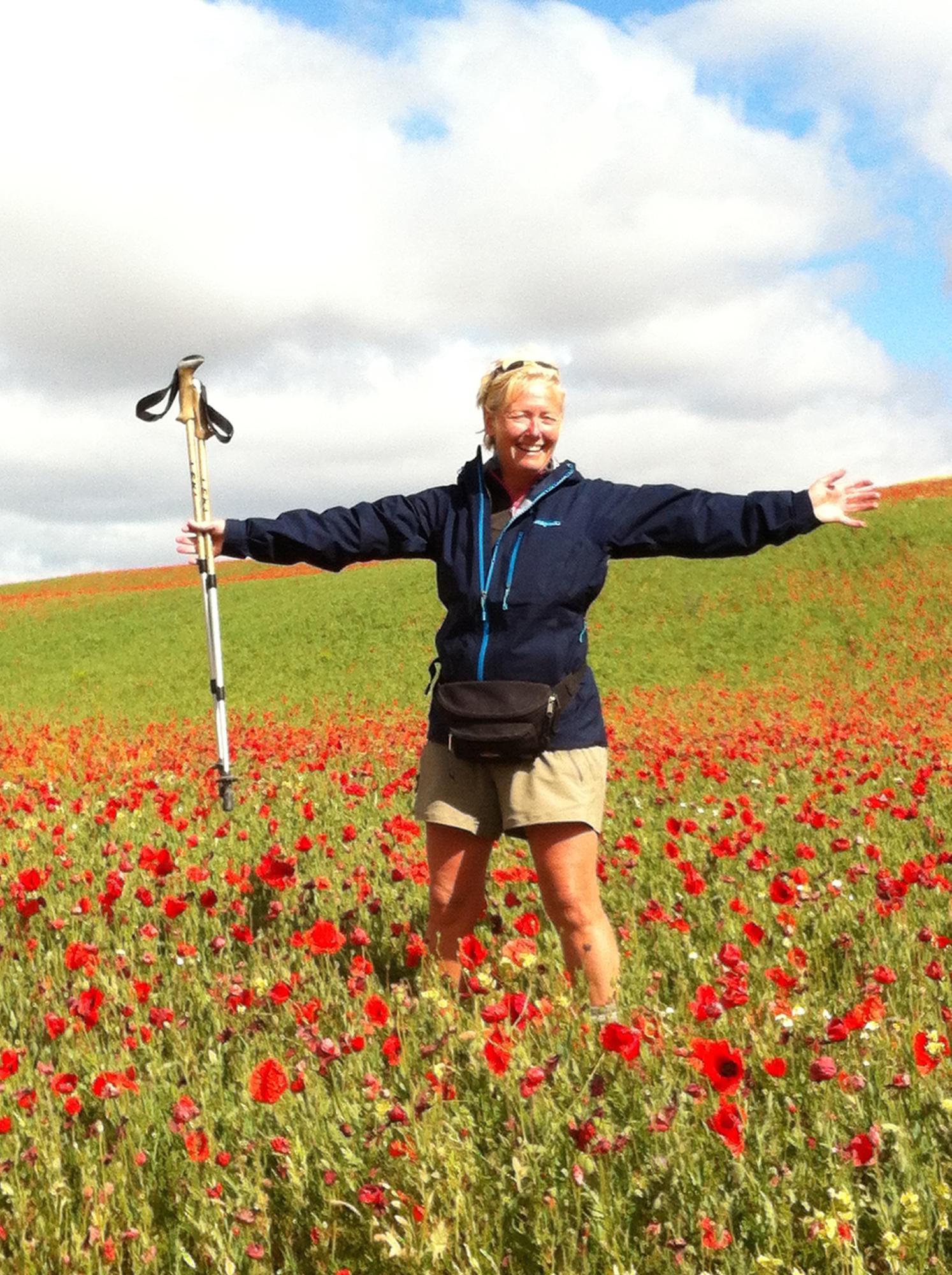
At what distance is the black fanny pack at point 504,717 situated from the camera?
4078 mm

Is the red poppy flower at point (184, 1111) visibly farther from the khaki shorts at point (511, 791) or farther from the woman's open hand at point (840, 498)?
the woman's open hand at point (840, 498)

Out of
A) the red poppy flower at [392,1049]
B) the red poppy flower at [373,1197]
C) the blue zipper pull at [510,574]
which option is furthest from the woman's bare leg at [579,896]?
the red poppy flower at [373,1197]

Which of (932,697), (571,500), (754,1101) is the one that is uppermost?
(571,500)

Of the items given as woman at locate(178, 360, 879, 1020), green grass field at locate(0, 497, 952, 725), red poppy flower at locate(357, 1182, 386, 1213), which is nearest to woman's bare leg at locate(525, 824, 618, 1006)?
woman at locate(178, 360, 879, 1020)

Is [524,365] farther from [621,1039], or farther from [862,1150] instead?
[862,1150]

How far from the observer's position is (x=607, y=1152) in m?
2.73

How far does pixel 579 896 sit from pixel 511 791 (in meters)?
0.47

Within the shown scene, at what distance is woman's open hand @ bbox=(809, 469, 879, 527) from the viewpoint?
4.18 m

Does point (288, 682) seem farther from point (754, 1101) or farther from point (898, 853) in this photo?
point (754, 1101)

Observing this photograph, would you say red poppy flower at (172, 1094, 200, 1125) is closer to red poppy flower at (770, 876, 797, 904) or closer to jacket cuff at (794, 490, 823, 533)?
red poppy flower at (770, 876, 797, 904)

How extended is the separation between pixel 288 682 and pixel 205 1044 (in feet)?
78.9

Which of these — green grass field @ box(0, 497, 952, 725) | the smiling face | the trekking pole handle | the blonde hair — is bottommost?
green grass field @ box(0, 497, 952, 725)

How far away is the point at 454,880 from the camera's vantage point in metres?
4.41

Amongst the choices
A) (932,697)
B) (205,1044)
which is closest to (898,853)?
(205,1044)
